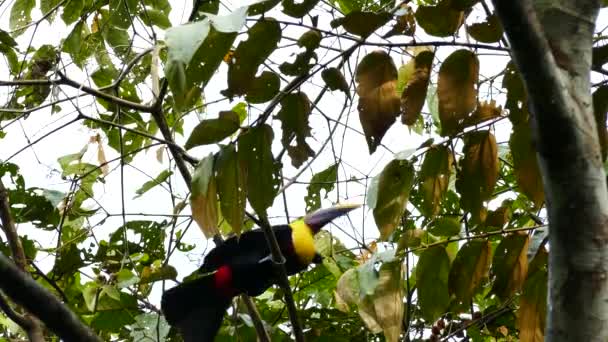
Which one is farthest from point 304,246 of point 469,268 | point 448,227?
point 469,268

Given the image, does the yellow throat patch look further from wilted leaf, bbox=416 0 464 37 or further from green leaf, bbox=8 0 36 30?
wilted leaf, bbox=416 0 464 37

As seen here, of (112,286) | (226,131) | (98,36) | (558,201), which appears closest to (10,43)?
(98,36)

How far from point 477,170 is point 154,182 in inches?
38.8

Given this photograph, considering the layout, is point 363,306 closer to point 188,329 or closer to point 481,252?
point 481,252

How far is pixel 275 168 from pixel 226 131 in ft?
0.27

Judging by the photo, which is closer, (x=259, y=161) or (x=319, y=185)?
(x=259, y=161)

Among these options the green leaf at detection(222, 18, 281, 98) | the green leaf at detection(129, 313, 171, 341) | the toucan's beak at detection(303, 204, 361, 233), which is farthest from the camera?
the toucan's beak at detection(303, 204, 361, 233)

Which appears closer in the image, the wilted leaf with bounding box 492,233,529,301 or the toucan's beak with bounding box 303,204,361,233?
the wilted leaf with bounding box 492,233,529,301

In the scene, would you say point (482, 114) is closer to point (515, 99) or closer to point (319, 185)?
point (515, 99)

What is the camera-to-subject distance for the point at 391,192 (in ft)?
4.08

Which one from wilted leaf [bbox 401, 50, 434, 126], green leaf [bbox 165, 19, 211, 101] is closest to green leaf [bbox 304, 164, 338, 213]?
wilted leaf [bbox 401, 50, 434, 126]

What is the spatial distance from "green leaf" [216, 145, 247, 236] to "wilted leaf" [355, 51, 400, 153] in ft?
0.60

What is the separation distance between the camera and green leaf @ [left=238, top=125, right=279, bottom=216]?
1094mm

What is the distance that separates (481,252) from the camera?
1357 millimetres
